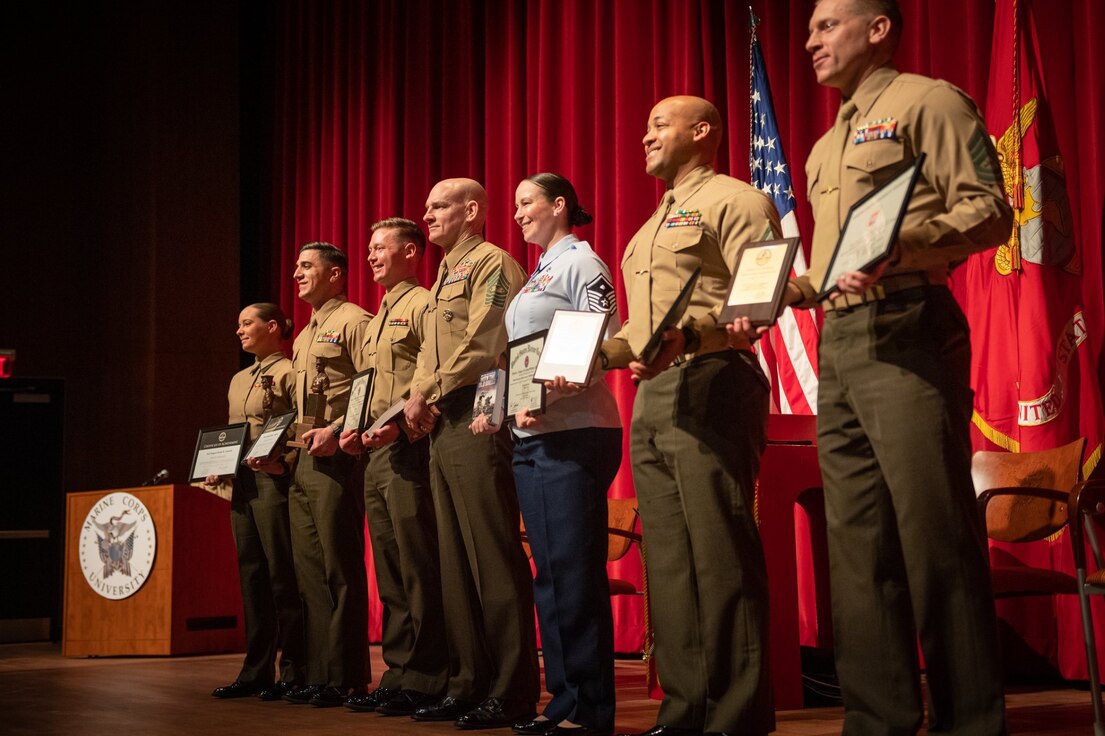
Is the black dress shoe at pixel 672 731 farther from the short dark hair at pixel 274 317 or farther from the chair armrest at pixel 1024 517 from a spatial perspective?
the short dark hair at pixel 274 317

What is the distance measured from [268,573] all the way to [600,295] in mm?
1955

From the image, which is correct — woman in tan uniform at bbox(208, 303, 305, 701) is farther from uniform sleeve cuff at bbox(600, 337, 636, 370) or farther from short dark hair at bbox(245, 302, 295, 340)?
uniform sleeve cuff at bbox(600, 337, 636, 370)

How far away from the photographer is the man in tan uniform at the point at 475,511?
333 centimetres

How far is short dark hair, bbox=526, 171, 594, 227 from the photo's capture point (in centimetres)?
341

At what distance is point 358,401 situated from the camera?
12.5 ft

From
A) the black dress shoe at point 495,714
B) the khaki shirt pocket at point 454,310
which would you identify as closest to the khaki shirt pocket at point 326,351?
the khaki shirt pocket at point 454,310

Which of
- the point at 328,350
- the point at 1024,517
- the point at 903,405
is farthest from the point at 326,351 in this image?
the point at 903,405

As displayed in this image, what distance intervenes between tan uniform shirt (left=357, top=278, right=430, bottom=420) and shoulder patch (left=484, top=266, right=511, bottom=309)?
1.11 feet

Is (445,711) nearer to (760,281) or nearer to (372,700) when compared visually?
(372,700)

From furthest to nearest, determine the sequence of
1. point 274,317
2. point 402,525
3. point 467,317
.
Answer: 1. point 274,317
2. point 402,525
3. point 467,317

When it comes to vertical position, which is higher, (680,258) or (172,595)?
(680,258)

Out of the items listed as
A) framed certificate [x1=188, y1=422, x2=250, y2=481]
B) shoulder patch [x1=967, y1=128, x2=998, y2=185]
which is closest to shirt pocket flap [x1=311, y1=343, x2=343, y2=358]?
framed certificate [x1=188, y1=422, x2=250, y2=481]

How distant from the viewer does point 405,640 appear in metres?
3.81

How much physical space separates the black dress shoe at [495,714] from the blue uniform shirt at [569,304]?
74cm
